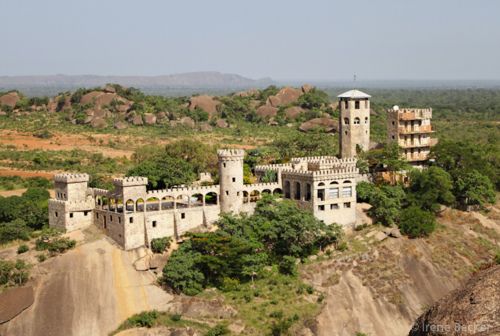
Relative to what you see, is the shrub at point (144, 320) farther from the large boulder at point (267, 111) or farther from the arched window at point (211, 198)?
the large boulder at point (267, 111)

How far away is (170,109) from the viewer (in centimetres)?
11875

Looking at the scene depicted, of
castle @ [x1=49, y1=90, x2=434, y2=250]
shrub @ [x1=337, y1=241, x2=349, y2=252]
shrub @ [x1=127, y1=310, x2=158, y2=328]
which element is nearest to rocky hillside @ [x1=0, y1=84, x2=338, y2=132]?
castle @ [x1=49, y1=90, x2=434, y2=250]

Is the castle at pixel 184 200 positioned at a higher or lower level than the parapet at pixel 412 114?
lower

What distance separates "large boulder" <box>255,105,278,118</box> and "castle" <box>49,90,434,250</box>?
7051 centimetres

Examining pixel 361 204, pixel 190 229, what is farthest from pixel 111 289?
pixel 361 204

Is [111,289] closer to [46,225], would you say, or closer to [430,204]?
[46,225]

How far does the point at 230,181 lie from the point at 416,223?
44.9ft

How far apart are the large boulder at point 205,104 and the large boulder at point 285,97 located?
1026 cm

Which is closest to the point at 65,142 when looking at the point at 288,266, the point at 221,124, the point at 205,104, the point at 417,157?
the point at 221,124

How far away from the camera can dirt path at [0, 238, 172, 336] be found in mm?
37700

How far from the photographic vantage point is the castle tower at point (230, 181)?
153 feet

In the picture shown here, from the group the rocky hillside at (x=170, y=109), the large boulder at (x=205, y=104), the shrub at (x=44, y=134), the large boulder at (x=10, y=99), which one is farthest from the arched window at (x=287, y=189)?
the large boulder at (x=10, y=99)

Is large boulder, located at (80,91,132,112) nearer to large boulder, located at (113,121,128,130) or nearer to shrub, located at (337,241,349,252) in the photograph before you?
large boulder, located at (113,121,128,130)

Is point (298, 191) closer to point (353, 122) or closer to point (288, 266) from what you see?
point (288, 266)
